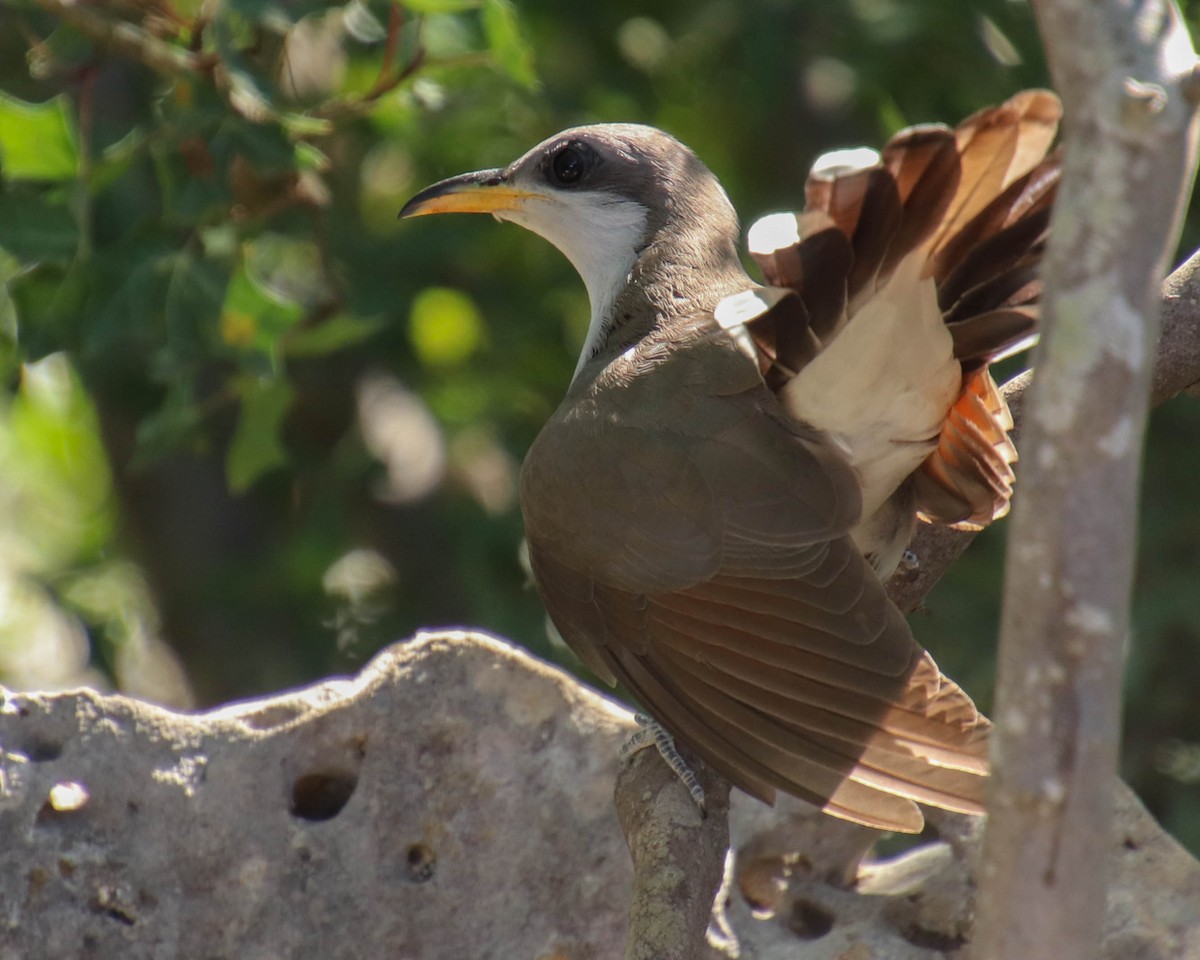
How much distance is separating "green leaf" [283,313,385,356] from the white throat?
0.55 m

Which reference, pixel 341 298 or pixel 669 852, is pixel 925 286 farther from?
pixel 341 298

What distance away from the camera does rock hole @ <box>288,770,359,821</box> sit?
2824 millimetres

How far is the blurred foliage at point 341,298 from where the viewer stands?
11.6 feet

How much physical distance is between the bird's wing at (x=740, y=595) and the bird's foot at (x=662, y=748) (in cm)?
5

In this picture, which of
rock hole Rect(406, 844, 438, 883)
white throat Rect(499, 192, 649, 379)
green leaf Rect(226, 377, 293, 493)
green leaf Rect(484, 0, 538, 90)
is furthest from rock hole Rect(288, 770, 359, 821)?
green leaf Rect(484, 0, 538, 90)

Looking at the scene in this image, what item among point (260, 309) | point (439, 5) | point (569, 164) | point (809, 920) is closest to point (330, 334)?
point (260, 309)

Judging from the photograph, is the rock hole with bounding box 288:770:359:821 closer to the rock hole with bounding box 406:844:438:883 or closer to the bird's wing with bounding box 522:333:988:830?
the rock hole with bounding box 406:844:438:883

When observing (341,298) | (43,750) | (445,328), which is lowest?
(445,328)

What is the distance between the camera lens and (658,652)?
112 inches

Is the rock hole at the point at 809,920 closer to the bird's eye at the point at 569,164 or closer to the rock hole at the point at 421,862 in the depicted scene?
the rock hole at the point at 421,862

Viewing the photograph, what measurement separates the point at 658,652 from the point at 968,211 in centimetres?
95

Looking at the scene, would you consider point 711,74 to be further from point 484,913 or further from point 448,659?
point 484,913

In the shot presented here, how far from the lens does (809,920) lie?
283cm

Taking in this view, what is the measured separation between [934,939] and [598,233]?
170 centimetres
